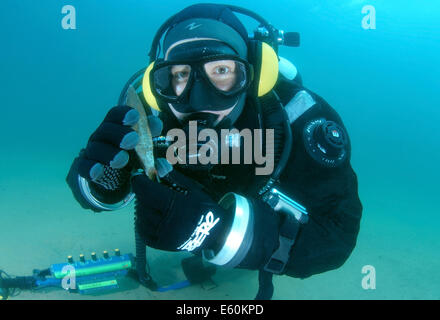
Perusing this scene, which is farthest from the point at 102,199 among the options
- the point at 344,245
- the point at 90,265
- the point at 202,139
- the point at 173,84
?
the point at 90,265

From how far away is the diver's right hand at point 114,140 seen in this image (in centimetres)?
150

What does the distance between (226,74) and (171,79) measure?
48 centimetres

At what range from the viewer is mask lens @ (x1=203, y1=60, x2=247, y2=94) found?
2.31 m

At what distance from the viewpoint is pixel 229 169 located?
249 centimetres
